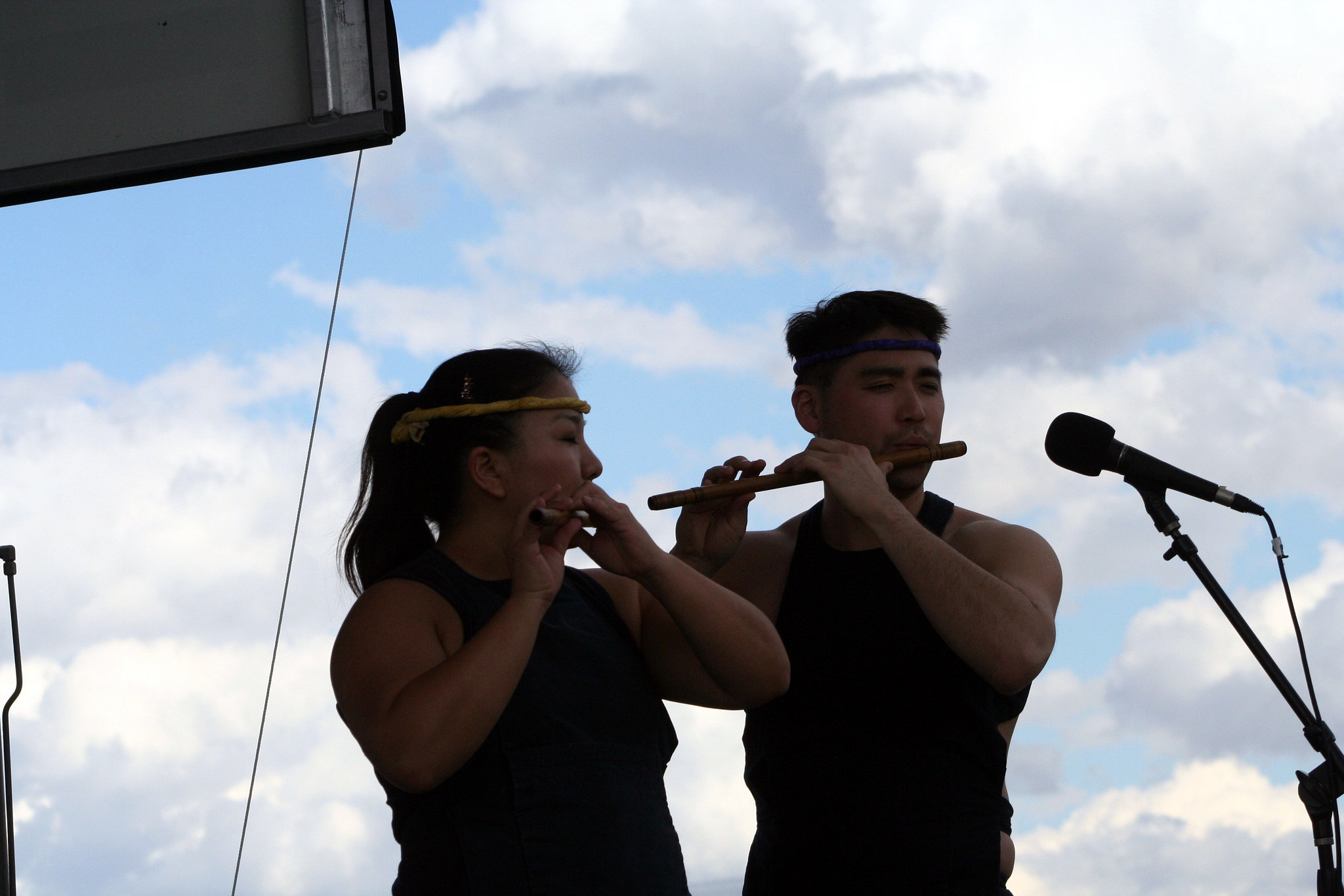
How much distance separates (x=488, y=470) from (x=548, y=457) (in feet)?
0.32

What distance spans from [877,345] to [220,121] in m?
1.34

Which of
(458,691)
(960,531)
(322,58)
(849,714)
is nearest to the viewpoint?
(458,691)

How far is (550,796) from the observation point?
1695 mm

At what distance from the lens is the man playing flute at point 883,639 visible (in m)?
1.99

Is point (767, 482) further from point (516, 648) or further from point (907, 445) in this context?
point (516, 648)

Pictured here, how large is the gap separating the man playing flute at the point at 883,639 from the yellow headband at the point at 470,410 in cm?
36

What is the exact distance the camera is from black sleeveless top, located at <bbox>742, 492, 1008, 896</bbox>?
78.7 inches

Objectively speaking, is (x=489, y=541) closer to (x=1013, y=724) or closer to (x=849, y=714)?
(x=849, y=714)

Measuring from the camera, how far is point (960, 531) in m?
2.26

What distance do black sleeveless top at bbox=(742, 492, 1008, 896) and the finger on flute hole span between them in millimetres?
531

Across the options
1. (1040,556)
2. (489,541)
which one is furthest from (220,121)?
(1040,556)

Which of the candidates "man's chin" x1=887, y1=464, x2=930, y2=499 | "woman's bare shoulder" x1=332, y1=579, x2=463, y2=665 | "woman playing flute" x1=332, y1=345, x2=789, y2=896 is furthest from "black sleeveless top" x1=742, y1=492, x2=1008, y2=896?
"woman's bare shoulder" x1=332, y1=579, x2=463, y2=665

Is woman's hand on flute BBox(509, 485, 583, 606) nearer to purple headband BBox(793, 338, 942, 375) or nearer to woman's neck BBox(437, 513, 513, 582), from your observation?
woman's neck BBox(437, 513, 513, 582)

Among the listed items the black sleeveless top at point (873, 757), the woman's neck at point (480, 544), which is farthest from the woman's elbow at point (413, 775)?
the black sleeveless top at point (873, 757)
